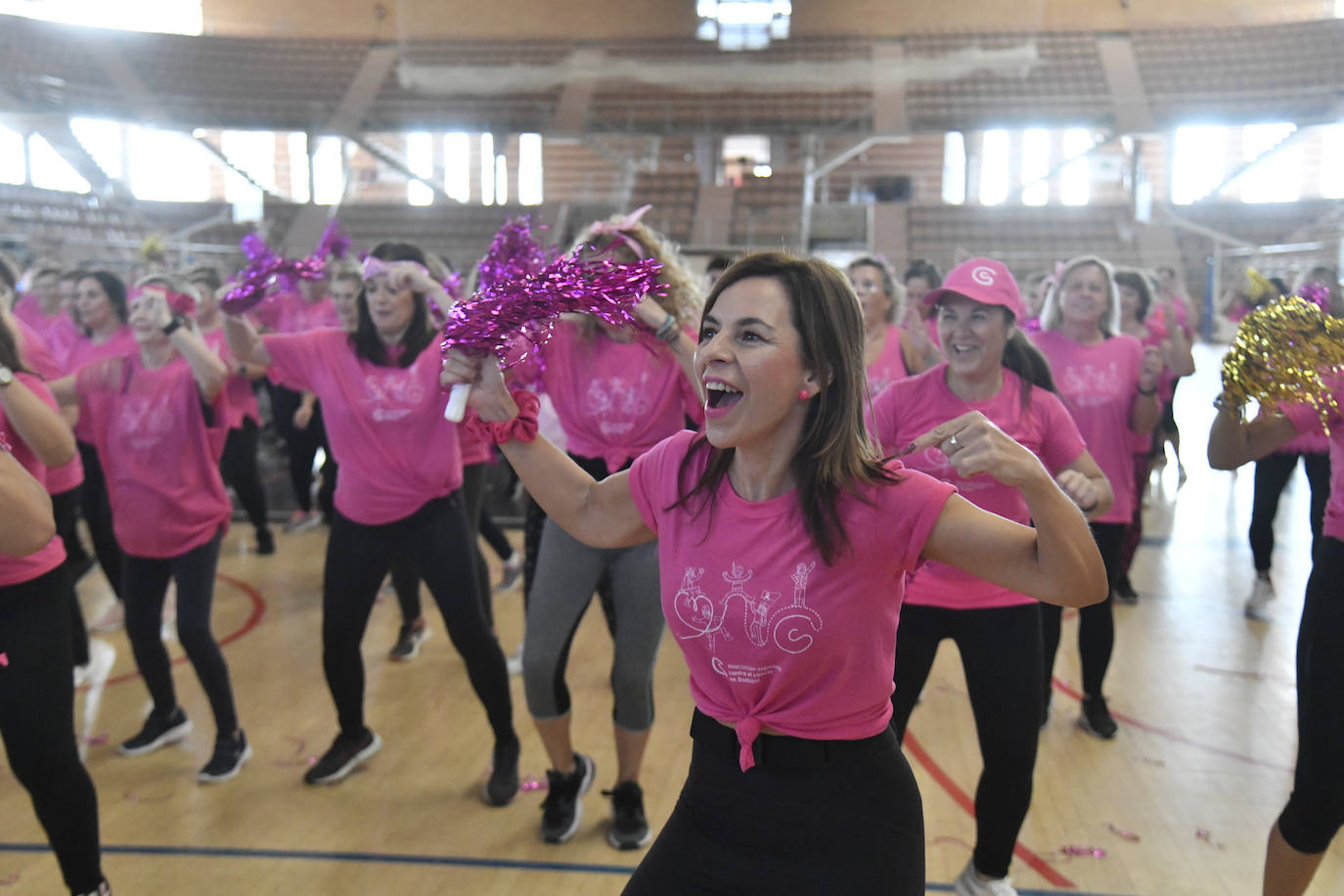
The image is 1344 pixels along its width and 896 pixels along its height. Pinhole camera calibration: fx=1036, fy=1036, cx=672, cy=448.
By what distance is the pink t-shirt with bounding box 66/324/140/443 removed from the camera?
4.27 m

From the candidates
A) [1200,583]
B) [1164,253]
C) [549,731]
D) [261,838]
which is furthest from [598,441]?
[1164,253]

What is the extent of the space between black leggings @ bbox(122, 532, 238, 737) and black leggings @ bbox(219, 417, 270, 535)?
275cm

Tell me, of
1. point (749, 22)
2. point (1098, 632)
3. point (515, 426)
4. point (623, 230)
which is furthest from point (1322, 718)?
point (749, 22)

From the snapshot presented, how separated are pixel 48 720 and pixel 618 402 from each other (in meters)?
1.69

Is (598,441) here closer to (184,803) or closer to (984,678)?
(984,678)

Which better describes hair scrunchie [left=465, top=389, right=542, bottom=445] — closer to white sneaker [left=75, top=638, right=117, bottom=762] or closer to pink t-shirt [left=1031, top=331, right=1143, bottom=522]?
pink t-shirt [left=1031, top=331, right=1143, bottom=522]

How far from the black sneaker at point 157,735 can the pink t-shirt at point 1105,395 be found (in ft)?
11.4

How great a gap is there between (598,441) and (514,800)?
122 cm

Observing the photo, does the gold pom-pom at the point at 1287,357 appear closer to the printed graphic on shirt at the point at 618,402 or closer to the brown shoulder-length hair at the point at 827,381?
the brown shoulder-length hair at the point at 827,381

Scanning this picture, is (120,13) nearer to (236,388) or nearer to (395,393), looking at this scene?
(236,388)

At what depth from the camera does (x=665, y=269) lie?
3.06 meters

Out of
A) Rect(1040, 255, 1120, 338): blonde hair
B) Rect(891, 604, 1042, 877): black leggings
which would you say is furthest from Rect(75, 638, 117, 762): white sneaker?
Rect(1040, 255, 1120, 338): blonde hair

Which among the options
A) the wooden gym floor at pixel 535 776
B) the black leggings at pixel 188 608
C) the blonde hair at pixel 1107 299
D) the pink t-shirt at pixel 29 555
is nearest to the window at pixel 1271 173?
the wooden gym floor at pixel 535 776

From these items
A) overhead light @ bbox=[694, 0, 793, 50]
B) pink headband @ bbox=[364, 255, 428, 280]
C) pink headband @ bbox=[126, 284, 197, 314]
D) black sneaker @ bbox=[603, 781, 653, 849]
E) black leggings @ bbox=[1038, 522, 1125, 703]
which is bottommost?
black sneaker @ bbox=[603, 781, 653, 849]
